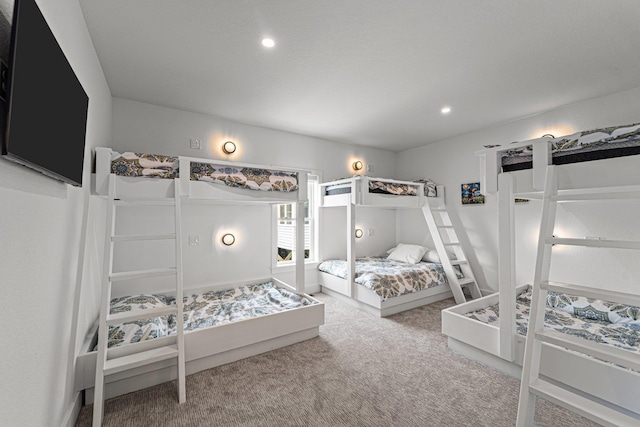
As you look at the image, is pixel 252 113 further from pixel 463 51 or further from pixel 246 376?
pixel 246 376

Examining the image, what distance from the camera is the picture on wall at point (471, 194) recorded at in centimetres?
392

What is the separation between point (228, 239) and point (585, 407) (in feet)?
11.1

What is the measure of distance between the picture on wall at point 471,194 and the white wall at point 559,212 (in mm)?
79

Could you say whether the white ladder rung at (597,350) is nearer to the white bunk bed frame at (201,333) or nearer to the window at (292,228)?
the white bunk bed frame at (201,333)

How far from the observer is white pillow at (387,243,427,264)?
425 centimetres

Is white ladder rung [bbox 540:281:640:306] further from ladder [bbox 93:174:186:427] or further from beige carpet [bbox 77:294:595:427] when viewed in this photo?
ladder [bbox 93:174:186:427]

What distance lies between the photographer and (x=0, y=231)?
32.5 inches

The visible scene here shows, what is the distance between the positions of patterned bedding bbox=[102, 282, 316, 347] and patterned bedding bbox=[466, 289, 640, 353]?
6.30 feet

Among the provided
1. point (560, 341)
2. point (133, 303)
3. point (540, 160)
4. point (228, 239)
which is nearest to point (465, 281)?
point (540, 160)

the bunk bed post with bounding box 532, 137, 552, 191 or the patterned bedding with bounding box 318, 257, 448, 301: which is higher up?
the bunk bed post with bounding box 532, 137, 552, 191

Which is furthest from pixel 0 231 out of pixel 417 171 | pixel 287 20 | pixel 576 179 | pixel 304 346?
pixel 417 171

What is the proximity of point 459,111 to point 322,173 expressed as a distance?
209cm

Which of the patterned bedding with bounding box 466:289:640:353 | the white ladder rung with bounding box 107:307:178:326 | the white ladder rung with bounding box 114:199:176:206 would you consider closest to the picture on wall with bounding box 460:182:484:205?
the patterned bedding with bounding box 466:289:640:353

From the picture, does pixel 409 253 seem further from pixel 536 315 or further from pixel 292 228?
pixel 536 315
